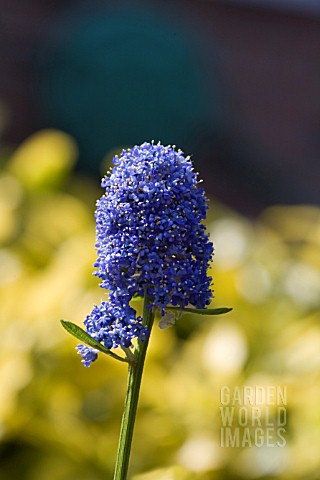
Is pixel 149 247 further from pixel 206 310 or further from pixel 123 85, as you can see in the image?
pixel 123 85

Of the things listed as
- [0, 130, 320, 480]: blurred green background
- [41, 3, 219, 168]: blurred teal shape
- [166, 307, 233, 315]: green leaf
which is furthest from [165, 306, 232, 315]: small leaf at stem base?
[41, 3, 219, 168]: blurred teal shape

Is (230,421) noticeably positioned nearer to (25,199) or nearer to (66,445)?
(66,445)

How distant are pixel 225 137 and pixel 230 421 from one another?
9457mm

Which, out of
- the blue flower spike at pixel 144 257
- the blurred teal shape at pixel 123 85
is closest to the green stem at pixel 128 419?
the blue flower spike at pixel 144 257

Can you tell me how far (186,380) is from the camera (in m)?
2.72

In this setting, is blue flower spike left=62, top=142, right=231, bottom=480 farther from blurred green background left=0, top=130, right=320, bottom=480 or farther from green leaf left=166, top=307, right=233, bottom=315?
blurred green background left=0, top=130, right=320, bottom=480

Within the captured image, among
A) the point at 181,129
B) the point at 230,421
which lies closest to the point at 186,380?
the point at 230,421

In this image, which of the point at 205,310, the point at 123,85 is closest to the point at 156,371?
the point at 205,310

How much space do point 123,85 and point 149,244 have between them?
962 cm

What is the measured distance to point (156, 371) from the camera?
275cm

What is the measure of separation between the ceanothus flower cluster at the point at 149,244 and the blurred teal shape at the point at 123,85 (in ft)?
28.5

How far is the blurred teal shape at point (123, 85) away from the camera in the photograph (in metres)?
10.1

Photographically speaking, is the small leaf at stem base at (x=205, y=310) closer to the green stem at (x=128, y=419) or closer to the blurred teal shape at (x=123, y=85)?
the green stem at (x=128, y=419)

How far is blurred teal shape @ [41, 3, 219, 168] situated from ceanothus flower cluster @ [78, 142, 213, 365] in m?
8.69
